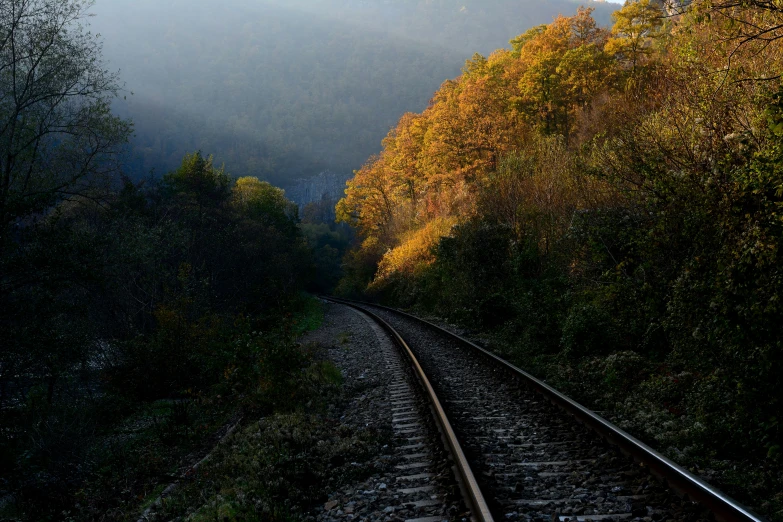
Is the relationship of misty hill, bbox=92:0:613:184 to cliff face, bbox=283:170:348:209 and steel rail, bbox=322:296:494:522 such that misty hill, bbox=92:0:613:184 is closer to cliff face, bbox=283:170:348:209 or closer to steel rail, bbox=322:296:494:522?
cliff face, bbox=283:170:348:209

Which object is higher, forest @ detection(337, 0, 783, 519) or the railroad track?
forest @ detection(337, 0, 783, 519)

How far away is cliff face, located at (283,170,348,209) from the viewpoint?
516ft

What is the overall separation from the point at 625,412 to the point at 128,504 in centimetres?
693

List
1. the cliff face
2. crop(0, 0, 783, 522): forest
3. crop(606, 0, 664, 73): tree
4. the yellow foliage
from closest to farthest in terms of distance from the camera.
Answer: crop(0, 0, 783, 522): forest
the yellow foliage
crop(606, 0, 664, 73): tree
the cliff face

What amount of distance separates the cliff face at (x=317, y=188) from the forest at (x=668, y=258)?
136 meters

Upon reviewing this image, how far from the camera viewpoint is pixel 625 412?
7.21 m

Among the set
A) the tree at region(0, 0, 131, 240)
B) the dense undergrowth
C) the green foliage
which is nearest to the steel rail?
the green foliage

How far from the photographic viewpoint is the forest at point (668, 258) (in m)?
5.71

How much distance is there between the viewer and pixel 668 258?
918cm

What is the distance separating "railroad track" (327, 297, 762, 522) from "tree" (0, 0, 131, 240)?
11.2m

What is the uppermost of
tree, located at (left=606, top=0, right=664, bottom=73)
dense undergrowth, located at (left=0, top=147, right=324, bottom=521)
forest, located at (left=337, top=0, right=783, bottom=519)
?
tree, located at (left=606, top=0, right=664, bottom=73)

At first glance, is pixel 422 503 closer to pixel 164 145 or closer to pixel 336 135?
pixel 164 145

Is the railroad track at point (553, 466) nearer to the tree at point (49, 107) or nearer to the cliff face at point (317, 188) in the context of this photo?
the tree at point (49, 107)

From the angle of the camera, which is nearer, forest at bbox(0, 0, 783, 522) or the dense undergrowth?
forest at bbox(0, 0, 783, 522)
